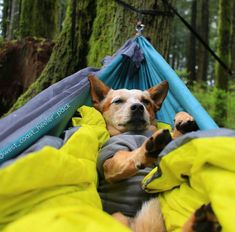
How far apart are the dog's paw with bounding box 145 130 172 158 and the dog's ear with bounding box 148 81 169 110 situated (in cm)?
103

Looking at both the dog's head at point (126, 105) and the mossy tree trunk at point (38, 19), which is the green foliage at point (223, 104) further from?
the dog's head at point (126, 105)

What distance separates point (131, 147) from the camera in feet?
8.41

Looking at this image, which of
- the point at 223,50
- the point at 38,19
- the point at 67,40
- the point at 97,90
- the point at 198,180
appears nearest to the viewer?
the point at 198,180

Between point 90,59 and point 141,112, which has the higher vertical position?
point 90,59

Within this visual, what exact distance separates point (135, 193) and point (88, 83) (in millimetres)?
975

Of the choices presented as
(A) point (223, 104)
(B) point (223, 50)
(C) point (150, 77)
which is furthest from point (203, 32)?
(C) point (150, 77)

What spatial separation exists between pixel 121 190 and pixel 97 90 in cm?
90

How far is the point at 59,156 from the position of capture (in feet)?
6.29

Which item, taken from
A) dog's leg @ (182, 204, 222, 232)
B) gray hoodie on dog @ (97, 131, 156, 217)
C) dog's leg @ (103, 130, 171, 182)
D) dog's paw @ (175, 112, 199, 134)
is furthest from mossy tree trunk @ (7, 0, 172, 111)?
dog's leg @ (182, 204, 222, 232)

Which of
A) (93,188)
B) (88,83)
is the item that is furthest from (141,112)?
(93,188)

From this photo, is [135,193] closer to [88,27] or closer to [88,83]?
[88,83]

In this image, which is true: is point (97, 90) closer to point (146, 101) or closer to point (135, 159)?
point (146, 101)

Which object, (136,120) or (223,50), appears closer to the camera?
(136,120)

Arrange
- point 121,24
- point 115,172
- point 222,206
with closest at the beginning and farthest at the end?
point 222,206
point 115,172
point 121,24
